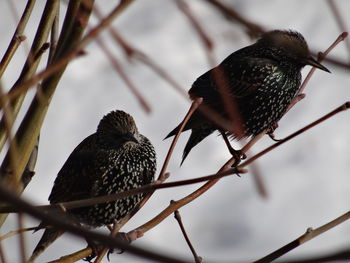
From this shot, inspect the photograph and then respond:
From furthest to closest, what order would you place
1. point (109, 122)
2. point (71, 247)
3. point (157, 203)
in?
1. point (157, 203)
2. point (71, 247)
3. point (109, 122)

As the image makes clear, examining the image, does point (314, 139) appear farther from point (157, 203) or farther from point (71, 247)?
point (71, 247)

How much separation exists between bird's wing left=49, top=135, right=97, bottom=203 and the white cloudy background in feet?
7.11

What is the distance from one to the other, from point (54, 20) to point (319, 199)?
5.07 meters

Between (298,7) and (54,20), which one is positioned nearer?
(54,20)

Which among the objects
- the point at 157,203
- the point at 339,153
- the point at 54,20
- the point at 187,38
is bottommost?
the point at 54,20

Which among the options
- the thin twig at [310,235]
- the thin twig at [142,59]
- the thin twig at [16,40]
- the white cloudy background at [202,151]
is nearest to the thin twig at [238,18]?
the thin twig at [142,59]

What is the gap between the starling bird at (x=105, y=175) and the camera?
3604 mm

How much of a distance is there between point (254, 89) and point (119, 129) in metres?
0.71

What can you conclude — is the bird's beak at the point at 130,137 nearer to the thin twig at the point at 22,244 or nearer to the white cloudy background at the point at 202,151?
the white cloudy background at the point at 202,151

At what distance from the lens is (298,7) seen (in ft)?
25.0

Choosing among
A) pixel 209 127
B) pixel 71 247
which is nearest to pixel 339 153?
pixel 71 247

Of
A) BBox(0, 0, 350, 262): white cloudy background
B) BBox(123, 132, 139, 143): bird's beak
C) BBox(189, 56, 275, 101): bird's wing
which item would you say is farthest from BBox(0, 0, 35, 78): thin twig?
BBox(0, 0, 350, 262): white cloudy background

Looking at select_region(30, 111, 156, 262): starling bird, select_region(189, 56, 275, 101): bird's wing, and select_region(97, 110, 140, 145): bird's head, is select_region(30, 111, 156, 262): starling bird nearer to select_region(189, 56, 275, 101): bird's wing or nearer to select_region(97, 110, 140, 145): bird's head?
select_region(97, 110, 140, 145): bird's head

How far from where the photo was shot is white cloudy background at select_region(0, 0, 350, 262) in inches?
241
